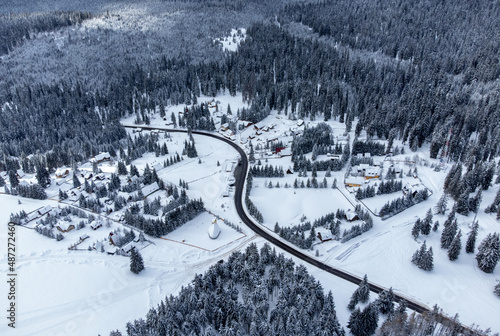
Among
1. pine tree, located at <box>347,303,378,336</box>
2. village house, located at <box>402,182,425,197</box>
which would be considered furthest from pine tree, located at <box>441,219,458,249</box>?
pine tree, located at <box>347,303,378,336</box>

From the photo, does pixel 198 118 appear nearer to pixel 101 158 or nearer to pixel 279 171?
pixel 101 158

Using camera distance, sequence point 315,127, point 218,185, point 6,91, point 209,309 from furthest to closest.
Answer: point 6,91, point 315,127, point 218,185, point 209,309

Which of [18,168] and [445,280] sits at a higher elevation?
[445,280]

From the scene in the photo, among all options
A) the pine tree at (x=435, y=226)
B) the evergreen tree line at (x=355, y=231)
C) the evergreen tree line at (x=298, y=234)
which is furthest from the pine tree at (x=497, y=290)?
the evergreen tree line at (x=298, y=234)

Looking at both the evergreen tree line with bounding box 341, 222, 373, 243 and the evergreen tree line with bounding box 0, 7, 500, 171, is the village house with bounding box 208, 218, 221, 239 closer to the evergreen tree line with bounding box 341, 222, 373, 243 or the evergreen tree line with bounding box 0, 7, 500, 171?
the evergreen tree line with bounding box 341, 222, 373, 243

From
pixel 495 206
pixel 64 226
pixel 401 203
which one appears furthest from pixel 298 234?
pixel 64 226

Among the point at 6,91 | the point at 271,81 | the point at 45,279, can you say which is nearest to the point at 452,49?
the point at 271,81

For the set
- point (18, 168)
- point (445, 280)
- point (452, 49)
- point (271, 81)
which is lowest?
point (18, 168)

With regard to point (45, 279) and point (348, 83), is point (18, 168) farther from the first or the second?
point (348, 83)
